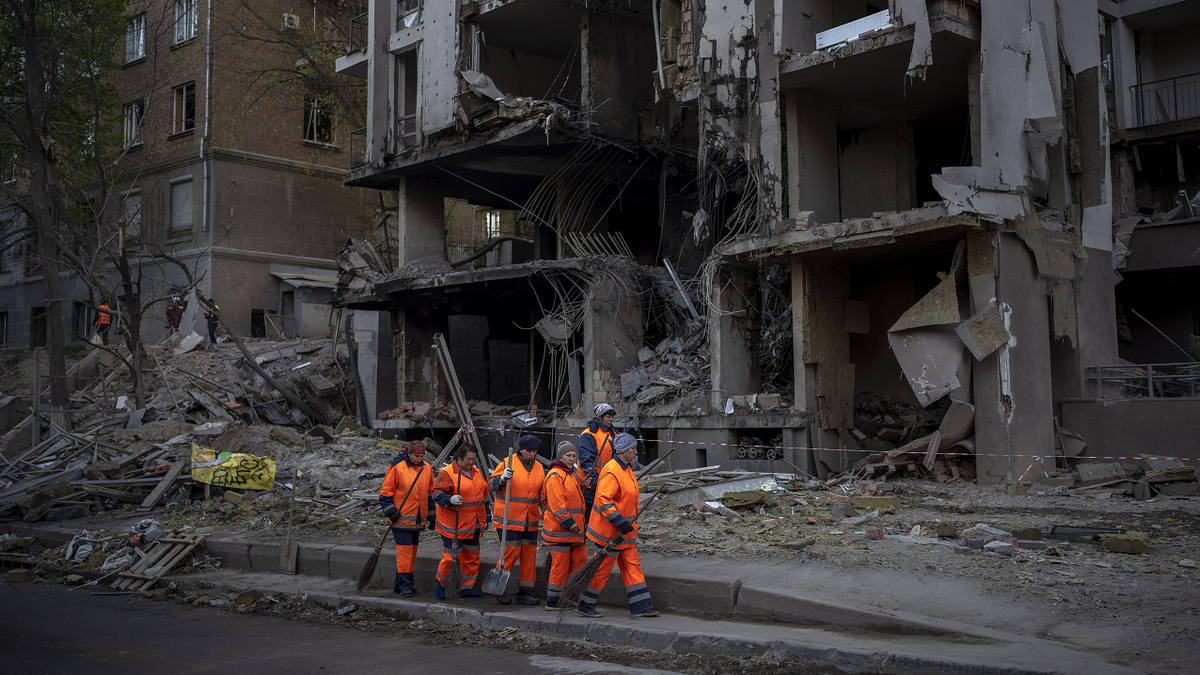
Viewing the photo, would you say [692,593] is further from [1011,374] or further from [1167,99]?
[1167,99]

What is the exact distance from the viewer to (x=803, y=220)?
54.8 ft

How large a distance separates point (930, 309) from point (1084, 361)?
146 inches

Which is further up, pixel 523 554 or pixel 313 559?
pixel 523 554

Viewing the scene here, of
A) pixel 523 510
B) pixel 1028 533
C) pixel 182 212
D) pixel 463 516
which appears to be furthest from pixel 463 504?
pixel 182 212

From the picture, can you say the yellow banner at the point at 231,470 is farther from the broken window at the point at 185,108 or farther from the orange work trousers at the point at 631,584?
the broken window at the point at 185,108

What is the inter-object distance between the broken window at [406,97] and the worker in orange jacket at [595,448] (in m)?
17.2

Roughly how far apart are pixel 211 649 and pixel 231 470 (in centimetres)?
910

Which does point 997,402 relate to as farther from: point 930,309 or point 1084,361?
point 1084,361

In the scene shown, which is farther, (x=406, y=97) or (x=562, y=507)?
(x=406, y=97)

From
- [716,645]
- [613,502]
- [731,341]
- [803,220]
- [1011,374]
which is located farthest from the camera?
[731,341]

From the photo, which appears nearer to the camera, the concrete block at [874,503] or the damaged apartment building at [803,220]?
the concrete block at [874,503]

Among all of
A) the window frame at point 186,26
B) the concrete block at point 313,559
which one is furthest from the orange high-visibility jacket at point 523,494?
the window frame at point 186,26

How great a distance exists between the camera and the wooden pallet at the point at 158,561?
11.2 metres

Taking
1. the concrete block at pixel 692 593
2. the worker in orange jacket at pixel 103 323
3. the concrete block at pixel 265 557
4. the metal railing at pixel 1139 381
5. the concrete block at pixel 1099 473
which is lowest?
the concrete block at pixel 265 557
